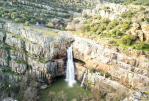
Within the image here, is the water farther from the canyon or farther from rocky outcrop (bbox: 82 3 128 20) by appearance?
rocky outcrop (bbox: 82 3 128 20)

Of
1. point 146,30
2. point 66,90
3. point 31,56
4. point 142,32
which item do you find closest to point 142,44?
point 142,32

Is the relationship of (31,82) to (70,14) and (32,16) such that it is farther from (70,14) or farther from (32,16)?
(70,14)

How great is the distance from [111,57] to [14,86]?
16621 mm

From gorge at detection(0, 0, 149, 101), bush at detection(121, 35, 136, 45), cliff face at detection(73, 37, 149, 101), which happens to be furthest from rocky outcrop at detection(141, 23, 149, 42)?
cliff face at detection(73, 37, 149, 101)

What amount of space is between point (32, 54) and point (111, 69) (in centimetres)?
1453

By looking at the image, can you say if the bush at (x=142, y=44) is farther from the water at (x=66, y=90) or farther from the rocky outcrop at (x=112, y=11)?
the water at (x=66, y=90)

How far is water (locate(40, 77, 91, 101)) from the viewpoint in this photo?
801 inches

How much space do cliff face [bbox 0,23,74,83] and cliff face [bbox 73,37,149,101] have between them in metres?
4.12

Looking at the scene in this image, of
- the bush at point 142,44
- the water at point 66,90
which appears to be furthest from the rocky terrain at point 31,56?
the bush at point 142,44

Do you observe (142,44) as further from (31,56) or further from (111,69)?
(31,56)

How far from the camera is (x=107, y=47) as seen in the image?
23250mm

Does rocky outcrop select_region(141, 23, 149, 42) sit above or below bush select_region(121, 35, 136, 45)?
above

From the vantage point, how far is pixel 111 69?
2162 centimetres

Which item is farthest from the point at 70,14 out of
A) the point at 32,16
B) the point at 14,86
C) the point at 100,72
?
the point at 14,86
